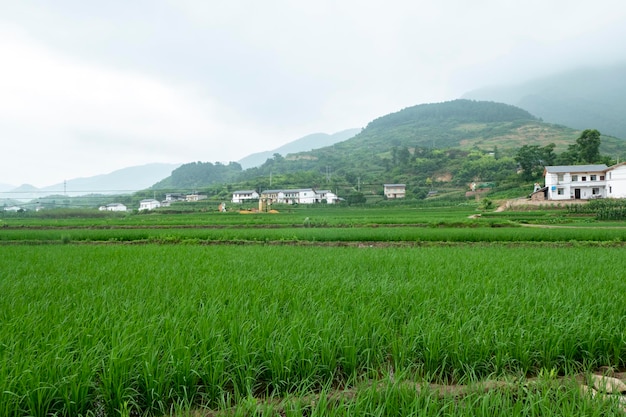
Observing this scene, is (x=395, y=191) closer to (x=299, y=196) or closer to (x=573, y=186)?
(x=299, y=196)

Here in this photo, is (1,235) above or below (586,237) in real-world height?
above

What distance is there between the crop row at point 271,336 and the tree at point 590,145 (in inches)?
A: 2148

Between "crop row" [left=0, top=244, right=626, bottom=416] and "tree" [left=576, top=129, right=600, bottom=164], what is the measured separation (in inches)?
2148

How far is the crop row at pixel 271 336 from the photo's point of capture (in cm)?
218

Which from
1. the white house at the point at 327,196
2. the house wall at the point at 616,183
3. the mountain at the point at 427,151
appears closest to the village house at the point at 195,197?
the mountain at the point at 427,151

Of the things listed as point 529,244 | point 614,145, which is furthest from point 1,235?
point 614,145

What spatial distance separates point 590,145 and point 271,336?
59903mm

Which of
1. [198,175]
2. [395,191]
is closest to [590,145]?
[395,191]

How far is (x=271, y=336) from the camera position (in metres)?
2.79

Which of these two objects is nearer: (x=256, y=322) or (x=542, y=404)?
(x=542, y=404)

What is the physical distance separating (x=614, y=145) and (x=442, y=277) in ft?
384

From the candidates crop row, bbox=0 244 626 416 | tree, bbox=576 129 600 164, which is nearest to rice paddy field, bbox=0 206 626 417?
crop row, bbox=0 244 626 416

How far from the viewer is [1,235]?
17609 millimetres

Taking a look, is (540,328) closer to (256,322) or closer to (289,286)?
(256,322)
